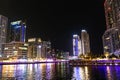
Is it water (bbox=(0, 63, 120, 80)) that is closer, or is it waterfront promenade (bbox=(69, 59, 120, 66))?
water (bbox=(0, 63, 120, 80))

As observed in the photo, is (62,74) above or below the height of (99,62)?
below

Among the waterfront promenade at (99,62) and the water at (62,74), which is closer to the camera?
the water at (62,74)

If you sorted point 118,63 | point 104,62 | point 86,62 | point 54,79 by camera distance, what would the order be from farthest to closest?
1. point 86,62
2. point 104,62
3. point 118,63
4. point 54,79

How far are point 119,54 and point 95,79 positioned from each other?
459 ft

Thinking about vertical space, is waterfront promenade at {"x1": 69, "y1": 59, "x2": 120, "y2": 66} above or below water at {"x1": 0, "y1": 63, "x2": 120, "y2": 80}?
above

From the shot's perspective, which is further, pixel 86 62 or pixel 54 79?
pixel 86 62

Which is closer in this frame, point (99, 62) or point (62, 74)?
point (62, 74)

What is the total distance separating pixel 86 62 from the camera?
193375 mm

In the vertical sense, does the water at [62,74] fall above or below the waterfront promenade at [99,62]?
below

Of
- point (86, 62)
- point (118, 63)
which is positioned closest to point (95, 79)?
point (118, 63)

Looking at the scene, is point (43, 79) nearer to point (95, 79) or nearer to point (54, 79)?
point (54, 79)

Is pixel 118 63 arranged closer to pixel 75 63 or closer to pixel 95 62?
pixel 95 62

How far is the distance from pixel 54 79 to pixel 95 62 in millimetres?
125406

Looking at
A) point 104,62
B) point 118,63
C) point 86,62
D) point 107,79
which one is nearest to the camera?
point 107,79
